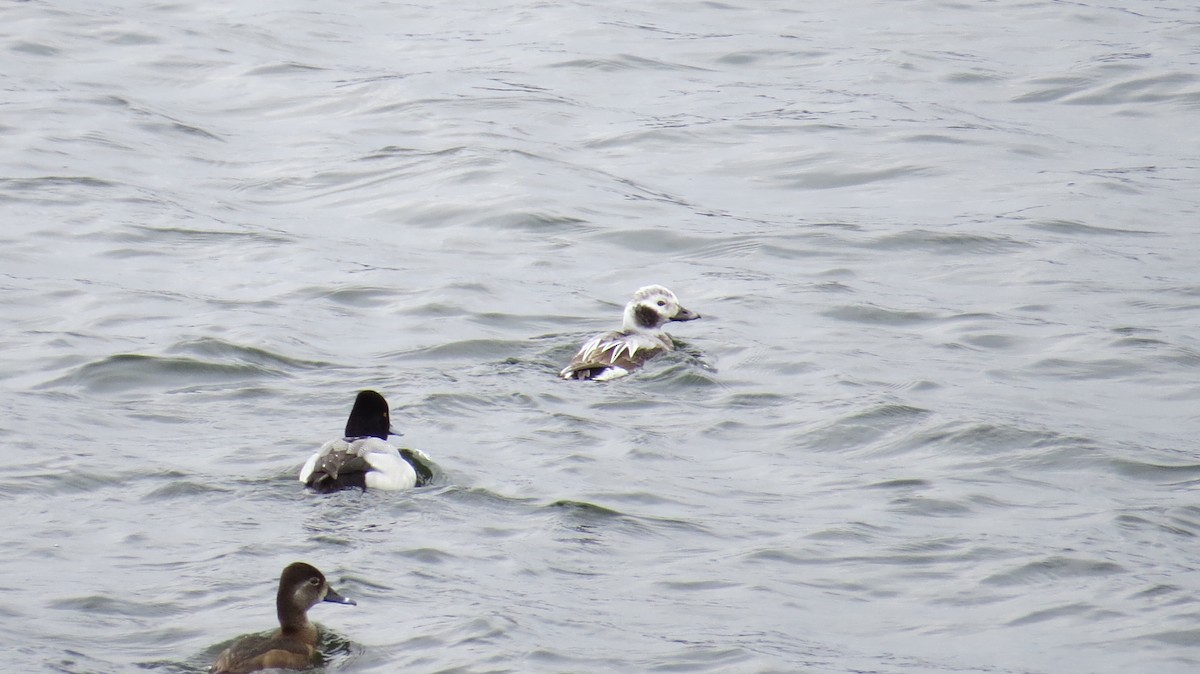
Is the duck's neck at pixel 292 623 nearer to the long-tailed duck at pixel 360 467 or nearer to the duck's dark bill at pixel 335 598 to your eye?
the duck's dark bill at pixel 335 598

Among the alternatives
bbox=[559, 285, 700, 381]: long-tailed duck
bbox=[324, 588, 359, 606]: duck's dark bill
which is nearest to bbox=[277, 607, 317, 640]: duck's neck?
bbox=[324, 588, 359, 606]: duck's dark bill

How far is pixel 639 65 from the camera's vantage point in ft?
74.9

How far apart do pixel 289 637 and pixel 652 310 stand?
20.3ft

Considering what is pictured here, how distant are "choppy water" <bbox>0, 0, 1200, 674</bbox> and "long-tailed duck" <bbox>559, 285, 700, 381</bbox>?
0.19 metres

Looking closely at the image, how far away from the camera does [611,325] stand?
1437cm

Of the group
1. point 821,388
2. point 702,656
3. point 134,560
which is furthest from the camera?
point 821,388

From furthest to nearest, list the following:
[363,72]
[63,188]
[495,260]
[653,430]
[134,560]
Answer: [363,72], [63,188], [495,260], [653,430], [134,560]

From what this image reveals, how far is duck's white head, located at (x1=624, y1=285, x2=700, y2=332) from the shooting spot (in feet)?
44.1

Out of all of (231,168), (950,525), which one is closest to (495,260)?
(231,168)

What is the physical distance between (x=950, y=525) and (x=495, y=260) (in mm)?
6951

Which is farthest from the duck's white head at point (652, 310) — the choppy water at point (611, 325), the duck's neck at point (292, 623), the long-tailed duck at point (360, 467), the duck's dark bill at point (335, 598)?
the duck's neck at point (292, 623)

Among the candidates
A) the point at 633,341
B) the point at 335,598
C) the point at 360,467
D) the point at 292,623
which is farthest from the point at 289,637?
the point at 633,341

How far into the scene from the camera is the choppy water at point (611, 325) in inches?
332

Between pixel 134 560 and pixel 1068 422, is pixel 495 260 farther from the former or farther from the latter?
pixel 134 560
